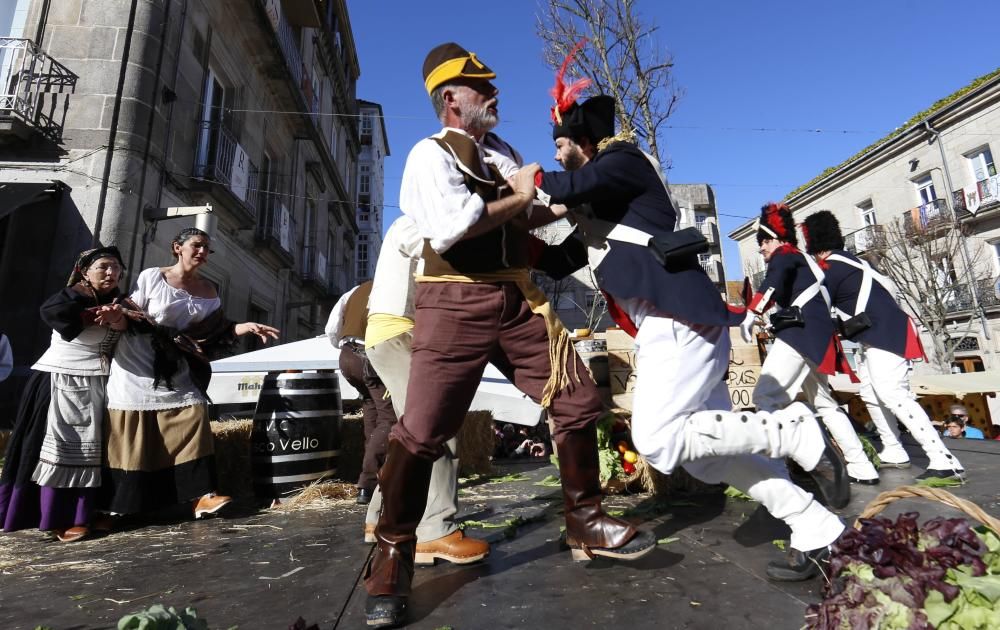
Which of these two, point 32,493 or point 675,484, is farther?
point 675,484

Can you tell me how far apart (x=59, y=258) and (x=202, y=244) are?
5814 mm

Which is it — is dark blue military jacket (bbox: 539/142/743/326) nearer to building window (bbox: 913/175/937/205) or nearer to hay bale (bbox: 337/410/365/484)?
hay bale (bbox: 337/410/365/484)

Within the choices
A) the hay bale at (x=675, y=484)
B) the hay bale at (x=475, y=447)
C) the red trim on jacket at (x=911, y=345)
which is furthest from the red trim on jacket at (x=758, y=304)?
the hay bale at (x=475, y=447)

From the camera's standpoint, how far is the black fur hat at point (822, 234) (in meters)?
4.51

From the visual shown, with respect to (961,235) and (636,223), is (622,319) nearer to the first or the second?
(636,223)

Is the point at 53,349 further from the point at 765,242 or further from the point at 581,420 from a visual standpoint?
the point at 765,242

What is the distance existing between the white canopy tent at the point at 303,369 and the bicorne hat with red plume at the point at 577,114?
136 inches

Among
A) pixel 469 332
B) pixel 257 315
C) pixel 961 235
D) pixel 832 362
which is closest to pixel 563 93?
pixel 469 332

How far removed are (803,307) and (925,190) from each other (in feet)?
88.5

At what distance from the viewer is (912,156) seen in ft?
80.2

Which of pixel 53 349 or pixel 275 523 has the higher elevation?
pixel 53 349

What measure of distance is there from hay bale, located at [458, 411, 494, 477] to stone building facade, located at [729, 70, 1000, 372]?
74.0ft

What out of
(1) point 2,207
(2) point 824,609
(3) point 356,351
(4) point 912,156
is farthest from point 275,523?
(4) point 912,156

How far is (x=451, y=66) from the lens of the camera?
223cm
